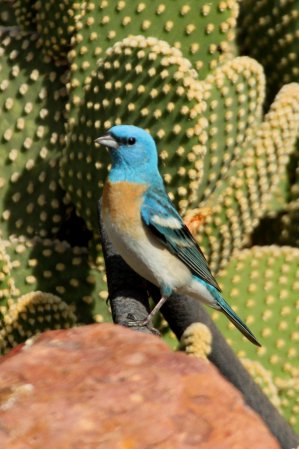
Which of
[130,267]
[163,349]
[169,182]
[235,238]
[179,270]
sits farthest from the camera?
[235,238]

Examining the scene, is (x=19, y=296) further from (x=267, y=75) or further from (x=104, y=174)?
(x=267, y=75)

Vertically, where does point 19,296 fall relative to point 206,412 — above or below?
below

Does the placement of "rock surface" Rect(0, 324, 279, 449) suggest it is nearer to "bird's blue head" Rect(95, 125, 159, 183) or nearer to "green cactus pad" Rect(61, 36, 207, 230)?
"bird's blue head" Rect(95, 125, 159, 183)

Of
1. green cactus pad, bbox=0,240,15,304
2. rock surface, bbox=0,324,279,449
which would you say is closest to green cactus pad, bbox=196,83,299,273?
green cactus pad, bbox=0,240,15,304

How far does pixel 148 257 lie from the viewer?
7.49 ft

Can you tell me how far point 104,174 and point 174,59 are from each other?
392 millimetres

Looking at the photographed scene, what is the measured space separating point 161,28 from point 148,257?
838mm

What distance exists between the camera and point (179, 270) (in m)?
2.39

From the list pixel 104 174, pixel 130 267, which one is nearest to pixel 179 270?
pixel 130 267

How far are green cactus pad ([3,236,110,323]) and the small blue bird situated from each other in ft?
1.79

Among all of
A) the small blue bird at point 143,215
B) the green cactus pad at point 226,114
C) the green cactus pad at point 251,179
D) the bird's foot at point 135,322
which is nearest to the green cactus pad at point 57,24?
the green cactus pad at point 226,114

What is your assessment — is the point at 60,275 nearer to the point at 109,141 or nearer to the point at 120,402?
the point at 109,141

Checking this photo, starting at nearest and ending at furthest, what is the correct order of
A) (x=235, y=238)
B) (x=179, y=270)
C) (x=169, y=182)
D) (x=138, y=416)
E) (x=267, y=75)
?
(x=138, y=416) → (x=179, y=270) → (x=169, y=182) → (x=235, y=238) → (x=267, y=75)

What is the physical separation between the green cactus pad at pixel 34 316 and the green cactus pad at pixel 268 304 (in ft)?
1.59
